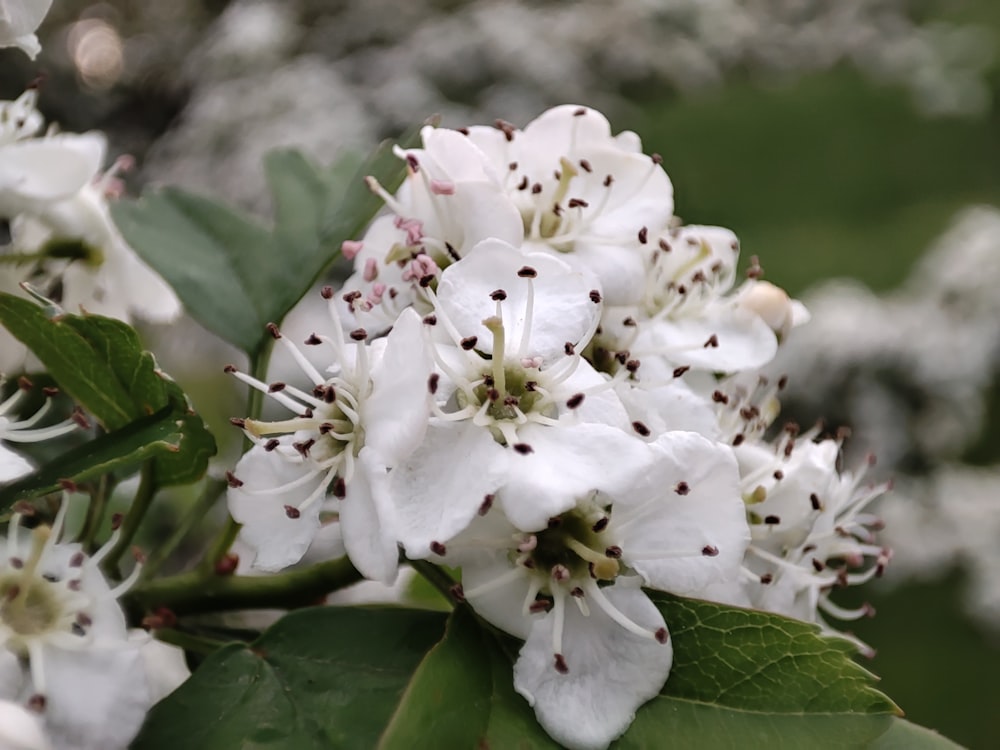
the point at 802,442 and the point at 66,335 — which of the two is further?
the point at 802,442

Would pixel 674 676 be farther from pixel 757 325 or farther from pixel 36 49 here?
pixel 36 49

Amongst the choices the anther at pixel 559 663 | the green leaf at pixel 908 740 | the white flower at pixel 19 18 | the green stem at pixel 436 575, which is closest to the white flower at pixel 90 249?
the white flower at pixel 19 18

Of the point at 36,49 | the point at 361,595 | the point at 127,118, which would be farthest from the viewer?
the point at 127,118

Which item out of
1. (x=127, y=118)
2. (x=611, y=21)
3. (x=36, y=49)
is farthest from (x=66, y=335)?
(x=127, y=118)

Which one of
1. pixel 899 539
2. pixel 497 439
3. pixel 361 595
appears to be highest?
pixel 497 439

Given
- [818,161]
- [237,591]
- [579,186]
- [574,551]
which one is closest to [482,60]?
[818,161]

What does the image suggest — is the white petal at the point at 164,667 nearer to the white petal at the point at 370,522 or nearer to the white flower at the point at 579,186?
the white petal at the point at 370,522

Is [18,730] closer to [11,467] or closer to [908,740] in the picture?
[11,467]
